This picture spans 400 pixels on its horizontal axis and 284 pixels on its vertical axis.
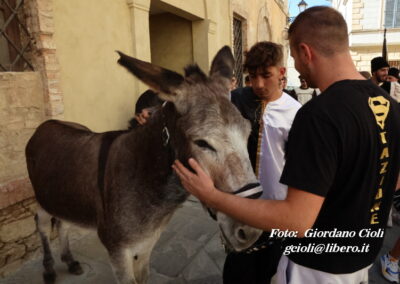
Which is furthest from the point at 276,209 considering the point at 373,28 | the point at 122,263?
the point at 373,28

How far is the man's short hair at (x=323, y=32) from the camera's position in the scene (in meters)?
1.20

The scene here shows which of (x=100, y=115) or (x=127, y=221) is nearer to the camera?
(x=127, y=221)

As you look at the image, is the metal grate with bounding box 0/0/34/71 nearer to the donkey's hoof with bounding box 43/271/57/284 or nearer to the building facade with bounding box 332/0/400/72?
the donkey's hoof with bounding box 43/271/57/284

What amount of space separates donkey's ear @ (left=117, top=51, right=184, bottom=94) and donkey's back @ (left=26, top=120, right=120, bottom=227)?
938mm

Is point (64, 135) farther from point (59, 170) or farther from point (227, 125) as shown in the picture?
point (227, 125)

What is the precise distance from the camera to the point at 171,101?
166 centimetres

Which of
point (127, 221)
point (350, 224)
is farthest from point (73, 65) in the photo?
point (350, 224)

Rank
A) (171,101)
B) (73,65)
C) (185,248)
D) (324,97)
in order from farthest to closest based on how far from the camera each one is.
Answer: (73,65) → (185,248) → (171,101) → (324,97)

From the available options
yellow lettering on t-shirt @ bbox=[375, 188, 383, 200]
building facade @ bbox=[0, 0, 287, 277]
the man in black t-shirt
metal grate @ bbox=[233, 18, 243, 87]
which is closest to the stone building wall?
building facade @ bbox=[0, 0, 287, 277]

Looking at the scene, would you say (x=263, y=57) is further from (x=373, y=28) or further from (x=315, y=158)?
(x=373, y=28)

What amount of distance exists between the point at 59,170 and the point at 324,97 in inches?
92.4

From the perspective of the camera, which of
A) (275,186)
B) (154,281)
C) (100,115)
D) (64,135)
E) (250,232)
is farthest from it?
(100,115)

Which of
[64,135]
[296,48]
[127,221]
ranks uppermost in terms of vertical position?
[296,48]

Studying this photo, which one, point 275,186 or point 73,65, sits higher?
point 73,65
